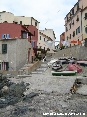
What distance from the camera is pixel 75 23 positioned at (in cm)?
5288

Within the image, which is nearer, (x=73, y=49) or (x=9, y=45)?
(x=9, y=45)

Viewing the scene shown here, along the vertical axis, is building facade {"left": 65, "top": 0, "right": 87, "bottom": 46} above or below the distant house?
above

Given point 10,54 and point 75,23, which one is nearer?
point 10,54

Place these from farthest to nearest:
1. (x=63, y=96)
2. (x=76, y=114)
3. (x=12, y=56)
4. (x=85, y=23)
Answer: (x=85, y=23)
(x=12, y=56)
(x=63, y=96)
(x=76, y=114)

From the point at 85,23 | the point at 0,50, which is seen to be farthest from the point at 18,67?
the point at 85,23

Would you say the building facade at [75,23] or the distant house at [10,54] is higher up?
the building facade at [75,23]

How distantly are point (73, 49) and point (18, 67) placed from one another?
1500 centimetres

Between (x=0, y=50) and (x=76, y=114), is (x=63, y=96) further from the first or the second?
(x=0, y=50)

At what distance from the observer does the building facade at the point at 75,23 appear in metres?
48.4

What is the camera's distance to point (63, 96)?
65.2ft

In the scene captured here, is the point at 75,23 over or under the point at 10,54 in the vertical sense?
over

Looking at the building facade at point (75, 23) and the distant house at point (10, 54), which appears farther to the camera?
the building facade at point (75, 23)

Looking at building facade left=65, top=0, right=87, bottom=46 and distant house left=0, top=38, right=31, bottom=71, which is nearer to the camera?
distant house left=0, top=38, right=31, bottom=71

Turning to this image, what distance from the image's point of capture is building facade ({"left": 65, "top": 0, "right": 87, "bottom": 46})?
48422mm
